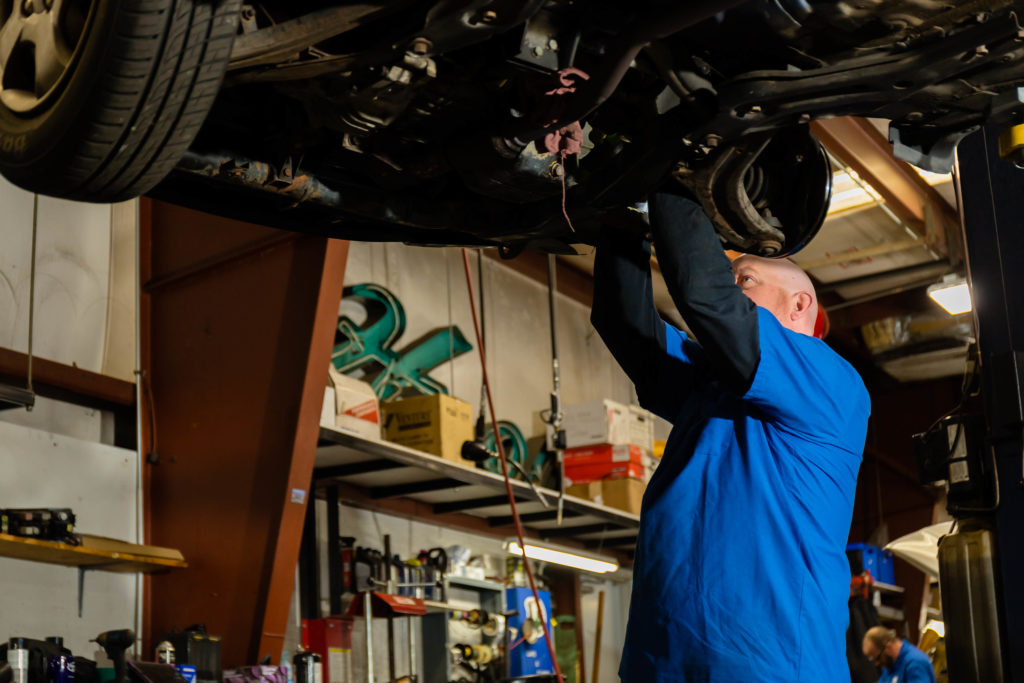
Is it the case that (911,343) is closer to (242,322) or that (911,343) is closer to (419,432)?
(419,432)

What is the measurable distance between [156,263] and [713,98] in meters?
5.47

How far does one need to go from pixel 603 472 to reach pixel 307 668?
4132 millimetres

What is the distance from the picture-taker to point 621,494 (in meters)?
9.55

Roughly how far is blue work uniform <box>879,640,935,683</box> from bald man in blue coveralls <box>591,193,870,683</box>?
6071 mm

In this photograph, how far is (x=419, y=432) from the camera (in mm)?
7836

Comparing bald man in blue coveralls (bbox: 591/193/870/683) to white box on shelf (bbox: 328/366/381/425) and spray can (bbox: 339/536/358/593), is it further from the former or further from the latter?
spray can (bbox: 339/536/358/593)

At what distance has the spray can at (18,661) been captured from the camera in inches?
180

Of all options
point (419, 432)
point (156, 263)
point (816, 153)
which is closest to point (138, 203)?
point (156, 263)

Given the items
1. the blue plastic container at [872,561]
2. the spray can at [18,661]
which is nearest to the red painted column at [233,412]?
the spray can at [18,661]

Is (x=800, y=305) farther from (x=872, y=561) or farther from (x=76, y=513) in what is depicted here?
(x=872, y=561)

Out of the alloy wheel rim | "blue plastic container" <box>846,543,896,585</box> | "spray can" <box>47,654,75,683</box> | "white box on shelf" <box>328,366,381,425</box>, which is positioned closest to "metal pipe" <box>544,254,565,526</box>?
"white box on shelf" <box>328,366,381,425</box>

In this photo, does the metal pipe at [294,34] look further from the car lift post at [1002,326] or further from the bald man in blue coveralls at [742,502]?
the car lift post at [1002,326]

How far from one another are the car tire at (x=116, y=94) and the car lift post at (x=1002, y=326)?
3376 millimetres

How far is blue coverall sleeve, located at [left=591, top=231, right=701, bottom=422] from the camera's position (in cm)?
267
